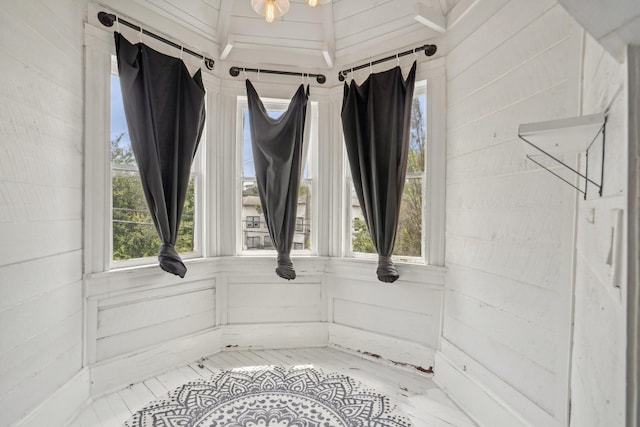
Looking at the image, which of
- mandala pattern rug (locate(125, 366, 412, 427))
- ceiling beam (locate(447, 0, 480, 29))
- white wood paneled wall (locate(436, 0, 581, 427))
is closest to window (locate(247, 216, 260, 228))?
mandala pattern rug (locate(125, 366, 412, 427))

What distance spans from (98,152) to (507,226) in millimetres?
2479

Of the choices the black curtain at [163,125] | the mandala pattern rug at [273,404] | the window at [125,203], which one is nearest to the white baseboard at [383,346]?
the mandala pattern rug at [273,404]

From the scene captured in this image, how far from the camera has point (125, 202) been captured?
225 centimetres

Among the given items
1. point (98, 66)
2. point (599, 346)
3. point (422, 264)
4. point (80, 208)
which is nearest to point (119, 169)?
point (80, 208)

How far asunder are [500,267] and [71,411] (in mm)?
2531

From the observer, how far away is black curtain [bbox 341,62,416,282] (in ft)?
7.91

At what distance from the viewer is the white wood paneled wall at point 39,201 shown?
1.41 metres

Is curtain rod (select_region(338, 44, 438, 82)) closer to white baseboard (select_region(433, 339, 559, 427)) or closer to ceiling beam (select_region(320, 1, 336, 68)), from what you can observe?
ceiling beam (select_region(320, 1, 336, 68))

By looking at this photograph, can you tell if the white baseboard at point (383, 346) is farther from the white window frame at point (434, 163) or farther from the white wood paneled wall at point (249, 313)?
the white window frame at point (434, 163)

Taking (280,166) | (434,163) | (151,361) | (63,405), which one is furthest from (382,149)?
(63,405)

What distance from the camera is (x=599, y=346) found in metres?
0.80

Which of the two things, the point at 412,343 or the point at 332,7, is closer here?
the point at 412,343

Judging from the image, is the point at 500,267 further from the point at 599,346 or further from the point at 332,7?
the point at 332,7

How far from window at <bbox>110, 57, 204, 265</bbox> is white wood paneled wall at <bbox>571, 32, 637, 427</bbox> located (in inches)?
97.7
